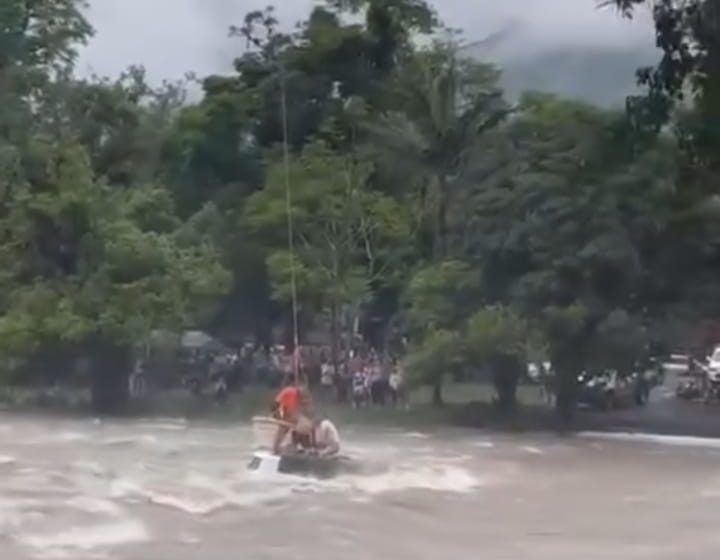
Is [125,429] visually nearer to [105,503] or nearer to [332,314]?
[332,314]

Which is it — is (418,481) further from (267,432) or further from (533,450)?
(533,450)

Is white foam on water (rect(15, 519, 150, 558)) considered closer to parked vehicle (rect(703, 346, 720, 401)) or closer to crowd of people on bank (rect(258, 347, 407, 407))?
crowd of people on bank (rect(258, 347, 407, 407))

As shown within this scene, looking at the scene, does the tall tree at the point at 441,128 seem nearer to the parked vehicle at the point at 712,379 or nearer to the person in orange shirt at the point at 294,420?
the parked vehicle at the point at 712,379

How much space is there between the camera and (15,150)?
36812 mm

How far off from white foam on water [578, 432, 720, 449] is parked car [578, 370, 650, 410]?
994 millimetres

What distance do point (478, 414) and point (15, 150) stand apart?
11561mm

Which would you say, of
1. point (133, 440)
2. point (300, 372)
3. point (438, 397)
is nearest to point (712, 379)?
point (438, 397)

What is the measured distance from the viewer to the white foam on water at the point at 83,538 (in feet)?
49.1

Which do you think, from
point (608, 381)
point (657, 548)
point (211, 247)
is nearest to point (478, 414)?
point (608, 381)

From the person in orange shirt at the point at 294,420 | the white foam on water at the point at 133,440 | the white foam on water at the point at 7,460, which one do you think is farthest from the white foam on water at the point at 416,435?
the white foam on water at the point at 7,460

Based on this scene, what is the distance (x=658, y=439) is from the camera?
97.3 feet

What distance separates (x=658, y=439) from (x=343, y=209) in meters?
8.33

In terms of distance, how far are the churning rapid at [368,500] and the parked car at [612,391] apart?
5.35 ft

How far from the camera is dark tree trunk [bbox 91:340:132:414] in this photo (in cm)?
3431
